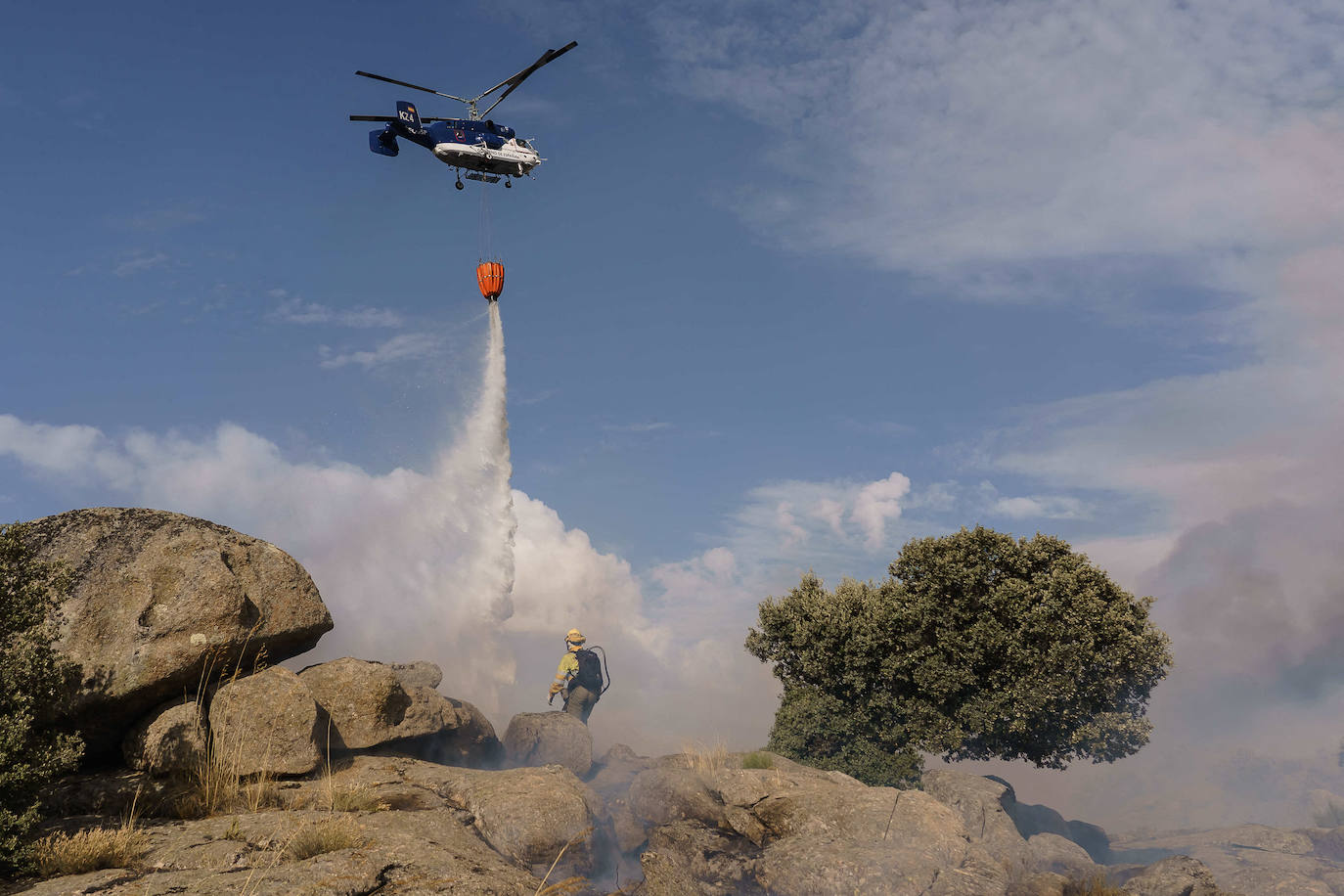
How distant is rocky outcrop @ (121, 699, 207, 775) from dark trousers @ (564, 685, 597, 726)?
585 inches

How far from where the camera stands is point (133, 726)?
17.5m

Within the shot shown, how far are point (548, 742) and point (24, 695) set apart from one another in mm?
15998

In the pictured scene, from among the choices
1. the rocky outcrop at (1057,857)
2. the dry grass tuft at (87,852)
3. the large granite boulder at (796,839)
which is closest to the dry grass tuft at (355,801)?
the dry grass tuft at (87,852)

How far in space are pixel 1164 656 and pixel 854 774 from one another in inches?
408

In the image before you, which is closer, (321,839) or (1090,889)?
(321,839)

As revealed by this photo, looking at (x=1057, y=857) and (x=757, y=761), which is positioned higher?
(x=757, y=761)

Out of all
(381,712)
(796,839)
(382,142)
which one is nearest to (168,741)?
(381,712)

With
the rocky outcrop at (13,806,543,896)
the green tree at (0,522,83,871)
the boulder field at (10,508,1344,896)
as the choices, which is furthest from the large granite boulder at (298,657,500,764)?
the green tree at (0,522,83,871)

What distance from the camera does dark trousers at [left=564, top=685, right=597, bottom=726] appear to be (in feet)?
100

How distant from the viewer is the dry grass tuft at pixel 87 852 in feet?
39.7

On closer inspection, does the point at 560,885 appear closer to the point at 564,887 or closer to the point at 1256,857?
the point at 564,887

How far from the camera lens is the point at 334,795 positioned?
16.0 meters

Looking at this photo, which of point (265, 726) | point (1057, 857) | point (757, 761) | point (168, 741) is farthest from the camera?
point (1057, 857)

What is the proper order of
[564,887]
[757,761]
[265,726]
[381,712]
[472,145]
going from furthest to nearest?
[472,145] → [757,761] → [381,712] → [265,726] → [564,887]
